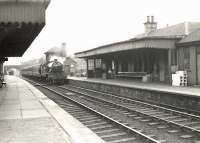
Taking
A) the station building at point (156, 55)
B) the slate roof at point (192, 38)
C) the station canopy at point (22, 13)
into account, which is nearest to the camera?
the station canopy at point (22, 13)

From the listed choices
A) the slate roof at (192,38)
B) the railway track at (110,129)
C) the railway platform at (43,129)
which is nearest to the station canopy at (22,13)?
the railway platform at (43,129)

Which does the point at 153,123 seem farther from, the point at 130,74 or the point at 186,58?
the point at 130,74

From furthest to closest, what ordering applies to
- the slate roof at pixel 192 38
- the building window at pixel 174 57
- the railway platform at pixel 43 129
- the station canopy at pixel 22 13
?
the building window at pixel 174 57
the slate roof at pixel 192 38
the station canopy at pixel 22 13
the railway platform at pixel 43 129

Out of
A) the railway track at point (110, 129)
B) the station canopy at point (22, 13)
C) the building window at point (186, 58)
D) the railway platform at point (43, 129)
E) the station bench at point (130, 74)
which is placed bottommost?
the railway track at point (110, 129)

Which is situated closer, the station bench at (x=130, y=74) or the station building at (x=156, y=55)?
the station building at (x=156, y=55)

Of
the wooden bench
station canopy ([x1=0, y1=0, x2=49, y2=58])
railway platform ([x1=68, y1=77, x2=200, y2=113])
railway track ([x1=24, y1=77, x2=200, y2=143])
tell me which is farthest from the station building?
station canopy ([x1=0, y1=0, x2=49, y2=58])

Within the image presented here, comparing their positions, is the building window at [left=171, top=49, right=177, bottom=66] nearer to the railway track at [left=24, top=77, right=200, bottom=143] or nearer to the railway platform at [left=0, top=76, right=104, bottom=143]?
the railway track at [left=24, top=77, right=200, bottom=143]

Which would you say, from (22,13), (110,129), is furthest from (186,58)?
(22,13)

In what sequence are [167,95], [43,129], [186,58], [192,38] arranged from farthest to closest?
[186,58], [192,38], [167,95], [43,129]

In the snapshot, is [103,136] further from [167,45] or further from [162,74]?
[162,74]

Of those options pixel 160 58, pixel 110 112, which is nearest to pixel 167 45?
pixel 160 58

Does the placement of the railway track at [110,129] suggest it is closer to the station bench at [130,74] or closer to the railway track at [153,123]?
the railway track at [153,123]

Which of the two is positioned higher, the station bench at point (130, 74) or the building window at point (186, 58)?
the building window at point (186, 58)

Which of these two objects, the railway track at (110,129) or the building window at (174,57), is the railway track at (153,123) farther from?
the building window at (174,57)
